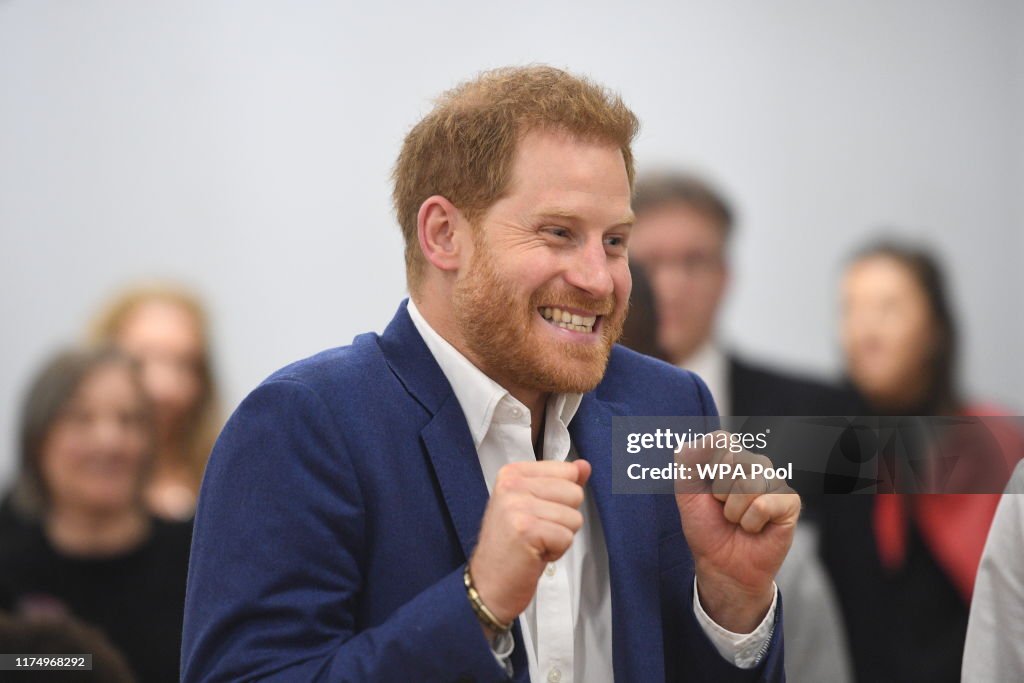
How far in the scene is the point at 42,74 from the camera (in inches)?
171

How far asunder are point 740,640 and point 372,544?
1.83ft

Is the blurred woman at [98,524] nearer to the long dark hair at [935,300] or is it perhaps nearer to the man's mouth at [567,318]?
the man's mouth at [567,318]

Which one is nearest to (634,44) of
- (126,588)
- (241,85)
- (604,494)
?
(241,85)

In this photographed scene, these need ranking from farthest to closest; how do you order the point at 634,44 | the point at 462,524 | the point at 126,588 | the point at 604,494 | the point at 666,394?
the point at 634,44 < the point at 126,588 < the point at 666,394 < the point at 604,494 < the point at 462,524

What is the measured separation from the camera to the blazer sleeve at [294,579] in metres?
1.54

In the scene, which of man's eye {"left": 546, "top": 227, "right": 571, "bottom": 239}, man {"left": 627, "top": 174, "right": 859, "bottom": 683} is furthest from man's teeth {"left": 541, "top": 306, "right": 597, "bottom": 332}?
man {"left": 627, "top": 174, "right": 859, "bottom": 683}

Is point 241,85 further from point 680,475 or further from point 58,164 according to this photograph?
point 680,475

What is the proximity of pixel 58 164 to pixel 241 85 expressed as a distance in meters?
0.71

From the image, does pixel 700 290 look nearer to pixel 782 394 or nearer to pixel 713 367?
pixel 713 367

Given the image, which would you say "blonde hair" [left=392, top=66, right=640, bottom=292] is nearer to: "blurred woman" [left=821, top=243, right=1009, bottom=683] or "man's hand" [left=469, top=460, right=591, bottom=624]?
"man's hand" [left=469, top=460, right=591, bottom=624]

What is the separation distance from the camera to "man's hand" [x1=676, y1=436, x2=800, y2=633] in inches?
66.5

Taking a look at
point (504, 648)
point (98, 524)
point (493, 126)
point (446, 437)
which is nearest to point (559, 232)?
point (493, 126)

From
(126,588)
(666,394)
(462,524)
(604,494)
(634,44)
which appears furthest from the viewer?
(634,44)

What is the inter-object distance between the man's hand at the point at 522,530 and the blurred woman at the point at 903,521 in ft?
2.91
